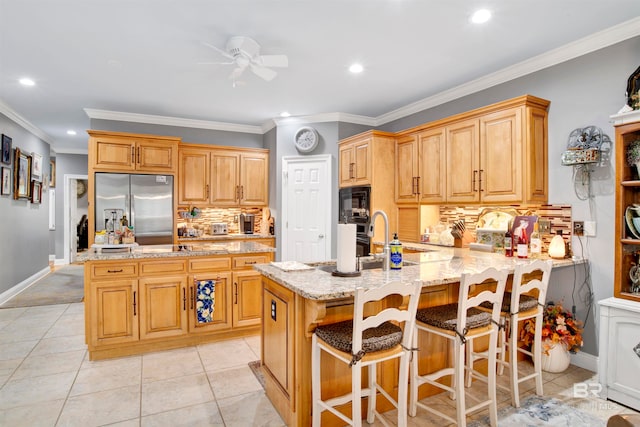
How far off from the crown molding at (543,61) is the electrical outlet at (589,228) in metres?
1.43

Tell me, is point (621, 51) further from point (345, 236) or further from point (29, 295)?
point (29, 295)

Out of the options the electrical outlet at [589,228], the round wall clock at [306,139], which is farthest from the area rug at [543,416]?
the round wall clock at [306,139]

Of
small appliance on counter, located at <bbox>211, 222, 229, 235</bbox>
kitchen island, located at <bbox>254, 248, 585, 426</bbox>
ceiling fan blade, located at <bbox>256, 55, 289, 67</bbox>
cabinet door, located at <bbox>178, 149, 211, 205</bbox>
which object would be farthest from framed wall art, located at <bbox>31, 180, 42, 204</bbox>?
kitchen island, located at <bbox>254, 248, 585, 426</bbox>

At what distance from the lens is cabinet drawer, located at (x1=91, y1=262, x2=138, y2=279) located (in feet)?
10.3

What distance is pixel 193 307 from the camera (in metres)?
3.46

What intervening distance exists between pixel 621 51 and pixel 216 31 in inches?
126

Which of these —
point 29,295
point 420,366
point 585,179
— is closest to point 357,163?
point 585,179

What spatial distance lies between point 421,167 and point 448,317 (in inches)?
97.1

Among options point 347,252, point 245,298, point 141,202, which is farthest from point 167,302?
point 347,252

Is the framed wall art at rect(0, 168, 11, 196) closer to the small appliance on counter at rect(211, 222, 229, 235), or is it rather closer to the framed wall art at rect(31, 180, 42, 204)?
the framed wall art at rect(31, 180, 42, 204)

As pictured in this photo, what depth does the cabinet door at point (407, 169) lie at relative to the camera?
4.35 meters

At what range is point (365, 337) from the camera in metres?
1.83

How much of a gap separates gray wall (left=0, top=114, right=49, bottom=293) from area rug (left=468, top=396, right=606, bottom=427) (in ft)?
20.6

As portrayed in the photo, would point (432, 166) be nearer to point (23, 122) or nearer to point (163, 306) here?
point (163, 306)
